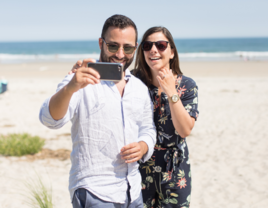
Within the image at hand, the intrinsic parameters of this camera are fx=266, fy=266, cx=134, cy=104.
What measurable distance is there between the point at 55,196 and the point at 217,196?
2654 mm

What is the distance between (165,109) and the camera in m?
2.36

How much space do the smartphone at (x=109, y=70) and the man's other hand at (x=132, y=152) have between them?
1.55 feet

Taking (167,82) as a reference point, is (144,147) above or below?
below

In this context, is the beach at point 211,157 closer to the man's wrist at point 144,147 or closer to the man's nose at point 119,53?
the man's wrist at point 144,147

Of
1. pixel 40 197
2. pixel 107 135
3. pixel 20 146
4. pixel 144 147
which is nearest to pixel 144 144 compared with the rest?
pixel 144 147

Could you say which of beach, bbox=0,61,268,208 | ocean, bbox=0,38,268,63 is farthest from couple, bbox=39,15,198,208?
ocean, bbox=0,38,268,63

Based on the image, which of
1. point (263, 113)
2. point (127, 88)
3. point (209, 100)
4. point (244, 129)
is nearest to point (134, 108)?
point (127, 88)

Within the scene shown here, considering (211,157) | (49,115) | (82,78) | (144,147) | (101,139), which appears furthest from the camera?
(211,157)

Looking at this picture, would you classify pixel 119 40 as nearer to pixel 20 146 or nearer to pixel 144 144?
pixel 144 144

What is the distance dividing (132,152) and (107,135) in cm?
20

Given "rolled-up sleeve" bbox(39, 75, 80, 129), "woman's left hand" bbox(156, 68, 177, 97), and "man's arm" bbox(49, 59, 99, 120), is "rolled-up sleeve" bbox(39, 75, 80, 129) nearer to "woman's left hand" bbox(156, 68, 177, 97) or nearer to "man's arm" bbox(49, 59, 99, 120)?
"man's arm" bbox(49, 59, 99, 120)

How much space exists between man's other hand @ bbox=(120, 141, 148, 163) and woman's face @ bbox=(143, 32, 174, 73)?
0.83 metres

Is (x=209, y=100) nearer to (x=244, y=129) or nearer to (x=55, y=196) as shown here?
(x=244, y=129)

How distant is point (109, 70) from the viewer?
1577 mm
